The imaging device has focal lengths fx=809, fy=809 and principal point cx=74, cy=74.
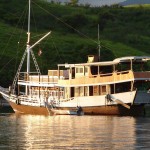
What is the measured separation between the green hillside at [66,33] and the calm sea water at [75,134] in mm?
56775

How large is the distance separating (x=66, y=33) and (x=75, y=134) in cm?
11613

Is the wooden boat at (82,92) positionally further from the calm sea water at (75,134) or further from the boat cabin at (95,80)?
the calm sea water at (75,134)

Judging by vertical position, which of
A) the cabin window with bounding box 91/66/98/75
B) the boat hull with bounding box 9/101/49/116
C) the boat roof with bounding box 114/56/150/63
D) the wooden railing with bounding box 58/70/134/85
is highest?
the boat roof with bounding box 114/56/150/63

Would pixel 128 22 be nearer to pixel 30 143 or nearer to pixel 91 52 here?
pixel 91 52

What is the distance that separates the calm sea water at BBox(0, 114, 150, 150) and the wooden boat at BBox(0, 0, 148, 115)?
8.68 m


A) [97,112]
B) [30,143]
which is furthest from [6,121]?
[30,143]

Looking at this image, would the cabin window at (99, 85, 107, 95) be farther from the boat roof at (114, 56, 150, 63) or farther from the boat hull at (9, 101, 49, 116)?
the boat hull at (9, 101, 49, 116)

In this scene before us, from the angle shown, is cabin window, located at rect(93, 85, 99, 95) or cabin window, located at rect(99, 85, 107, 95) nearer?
cabin window, located at rect(99, 85, 107, 95)

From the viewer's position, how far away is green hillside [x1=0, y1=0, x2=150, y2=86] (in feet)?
502

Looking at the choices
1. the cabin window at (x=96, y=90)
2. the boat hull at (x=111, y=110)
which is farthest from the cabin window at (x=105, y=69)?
the boat hull at (x=111, y=110)

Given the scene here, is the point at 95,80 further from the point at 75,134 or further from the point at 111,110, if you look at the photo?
the point at 75,134

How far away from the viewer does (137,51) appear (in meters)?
163

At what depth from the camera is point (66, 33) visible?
17675 centimetres

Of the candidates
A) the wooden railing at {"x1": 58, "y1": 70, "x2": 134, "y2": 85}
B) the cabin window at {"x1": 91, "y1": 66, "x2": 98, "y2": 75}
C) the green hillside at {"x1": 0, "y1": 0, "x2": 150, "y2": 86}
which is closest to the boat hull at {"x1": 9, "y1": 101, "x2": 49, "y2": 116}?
the wooden railing at {"x1": 58, "y1": 70, "x2": 134, "y2": 85}
